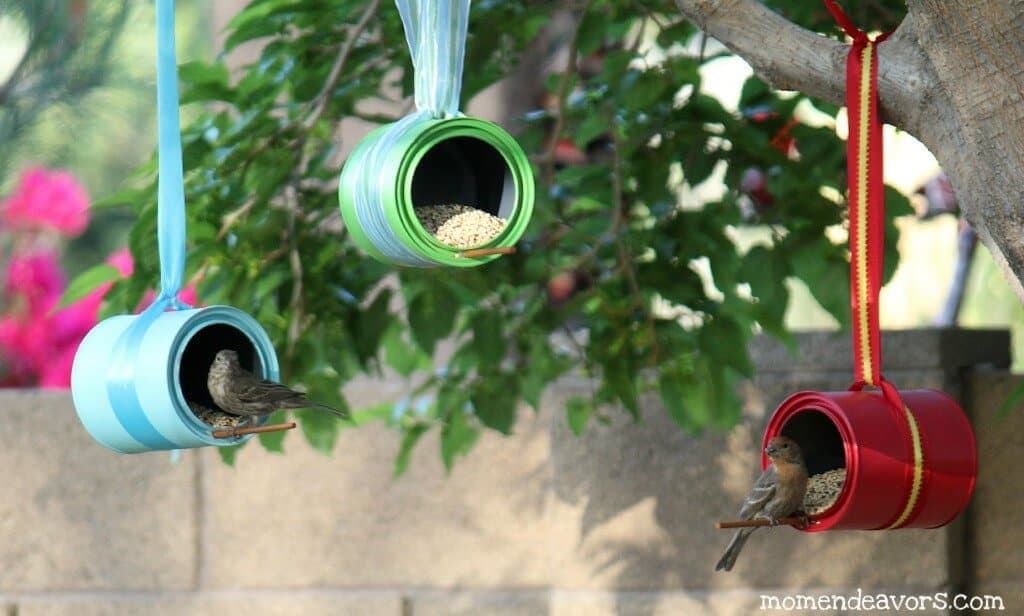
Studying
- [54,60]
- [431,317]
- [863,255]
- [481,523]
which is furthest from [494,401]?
[54,60]

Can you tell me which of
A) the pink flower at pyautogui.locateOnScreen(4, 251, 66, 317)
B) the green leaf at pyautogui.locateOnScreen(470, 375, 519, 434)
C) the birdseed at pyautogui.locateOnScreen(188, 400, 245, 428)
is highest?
the pink flower at pyautogui.locateOnScreen(4, 251, 66, 317)

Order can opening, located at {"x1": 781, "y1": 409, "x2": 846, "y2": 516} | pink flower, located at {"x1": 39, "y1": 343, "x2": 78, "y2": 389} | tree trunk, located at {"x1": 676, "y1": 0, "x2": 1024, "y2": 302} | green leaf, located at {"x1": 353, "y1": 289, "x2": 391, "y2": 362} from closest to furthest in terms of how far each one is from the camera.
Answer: tree trunk, located at {"x1": 676, "y1": 0, "x2": 1024, "y2": 302} < can opening, located at {"x1": 781, "y1": 409, "x2": 846, "y2": 516} < green leaf, located at {"x1": 353, "y1": 289, "x2": 391, "y2": 362} < pink flower, located at {"x1": 39, "y1": 343, "x2": 78, "y2": 389}

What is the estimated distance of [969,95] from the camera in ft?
5.89

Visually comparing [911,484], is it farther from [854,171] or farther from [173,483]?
[173,483]

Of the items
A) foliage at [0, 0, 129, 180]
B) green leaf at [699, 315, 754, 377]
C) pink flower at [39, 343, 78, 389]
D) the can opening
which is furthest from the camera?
foliage at [0, 0, 129, 180]

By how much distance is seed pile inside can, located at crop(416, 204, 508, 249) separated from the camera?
6.83 feet

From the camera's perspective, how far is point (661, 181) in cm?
273

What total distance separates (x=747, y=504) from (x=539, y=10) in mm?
1101

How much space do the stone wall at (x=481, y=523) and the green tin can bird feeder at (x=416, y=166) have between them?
1498 mm

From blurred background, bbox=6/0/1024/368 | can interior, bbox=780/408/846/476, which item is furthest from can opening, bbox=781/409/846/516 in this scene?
blurred background, bbox=6/0/1024/368

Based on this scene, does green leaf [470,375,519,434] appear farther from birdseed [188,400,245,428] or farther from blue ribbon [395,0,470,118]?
blue ribbon [395,0,470,118]

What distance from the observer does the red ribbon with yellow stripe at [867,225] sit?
1.89m

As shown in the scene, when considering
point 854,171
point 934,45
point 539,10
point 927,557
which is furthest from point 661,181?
point 927,557

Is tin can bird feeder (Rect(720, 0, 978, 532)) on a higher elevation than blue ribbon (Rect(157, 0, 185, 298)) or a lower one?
lower
